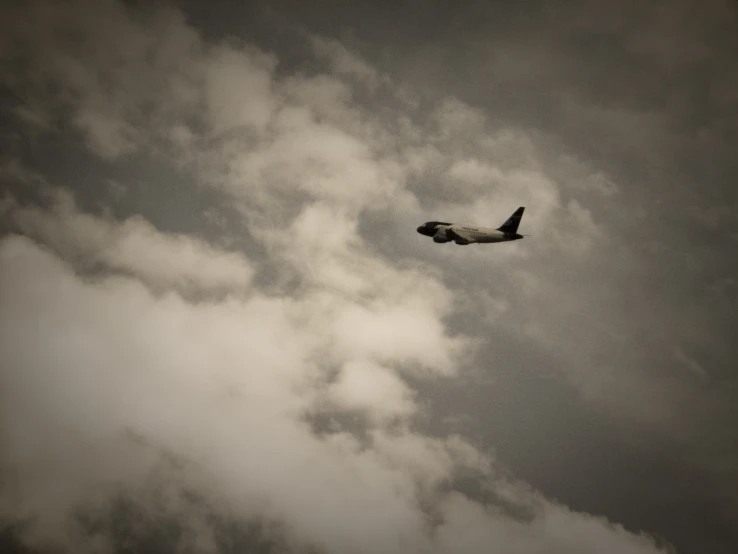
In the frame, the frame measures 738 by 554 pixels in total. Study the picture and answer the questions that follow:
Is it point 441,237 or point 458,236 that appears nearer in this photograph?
point 458,236

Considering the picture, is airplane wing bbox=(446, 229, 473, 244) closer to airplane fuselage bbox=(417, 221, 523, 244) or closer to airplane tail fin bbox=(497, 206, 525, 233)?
airplane fuselage bbox=(417, 221, 523, 244)

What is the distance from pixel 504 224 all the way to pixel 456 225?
12.5 meters

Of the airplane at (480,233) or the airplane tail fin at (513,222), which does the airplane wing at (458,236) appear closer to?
the airplane at (480,233)

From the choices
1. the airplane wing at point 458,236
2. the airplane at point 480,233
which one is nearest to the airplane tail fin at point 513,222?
the airplane at point 480,233

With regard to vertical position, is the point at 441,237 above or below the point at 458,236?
below

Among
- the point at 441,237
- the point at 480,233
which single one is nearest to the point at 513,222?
the point at 480,233

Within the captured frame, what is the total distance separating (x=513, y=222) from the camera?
12694cm

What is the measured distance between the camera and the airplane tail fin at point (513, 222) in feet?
416

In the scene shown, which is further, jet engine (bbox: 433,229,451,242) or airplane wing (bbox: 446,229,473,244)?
jet engine (bbox: 433,229,451,242)

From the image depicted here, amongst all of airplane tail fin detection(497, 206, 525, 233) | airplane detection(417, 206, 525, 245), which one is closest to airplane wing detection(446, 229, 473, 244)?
airplane detection(417, 206, 525, 245)

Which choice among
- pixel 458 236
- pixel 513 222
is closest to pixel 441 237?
pixel 458 236

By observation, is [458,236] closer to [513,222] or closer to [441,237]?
[441,237]

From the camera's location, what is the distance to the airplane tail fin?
416 ft

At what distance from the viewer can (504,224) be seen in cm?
12800
